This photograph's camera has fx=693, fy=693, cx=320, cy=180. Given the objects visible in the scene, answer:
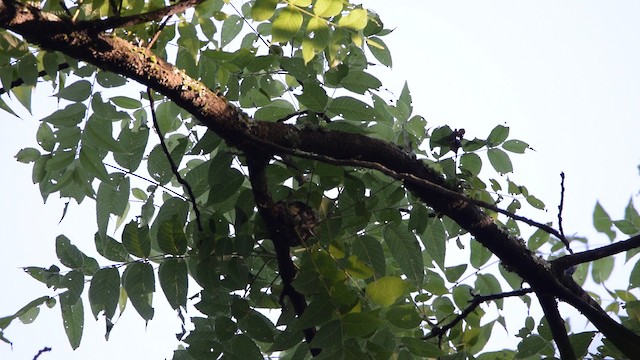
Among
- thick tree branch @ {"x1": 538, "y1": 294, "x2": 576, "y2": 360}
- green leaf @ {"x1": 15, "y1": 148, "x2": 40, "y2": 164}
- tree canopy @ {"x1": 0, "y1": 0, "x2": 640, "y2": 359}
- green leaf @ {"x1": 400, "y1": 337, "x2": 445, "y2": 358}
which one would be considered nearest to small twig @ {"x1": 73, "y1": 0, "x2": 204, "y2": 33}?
tree canopy @ {"x1": 0, "y1": 0, "x2": 640, "y2": 359}

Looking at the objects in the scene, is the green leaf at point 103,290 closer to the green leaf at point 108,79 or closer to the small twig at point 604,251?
the green leaf at point 108,79

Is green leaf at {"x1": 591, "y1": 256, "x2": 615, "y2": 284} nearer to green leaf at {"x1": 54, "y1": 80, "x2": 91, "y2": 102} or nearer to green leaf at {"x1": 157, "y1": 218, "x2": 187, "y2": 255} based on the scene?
green leaf at {"x1": 157, "y1": 218, "x2": 187, "y2": 255}

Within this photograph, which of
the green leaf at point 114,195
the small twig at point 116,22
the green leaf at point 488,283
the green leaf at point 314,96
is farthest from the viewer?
the green leaf at point 488,283

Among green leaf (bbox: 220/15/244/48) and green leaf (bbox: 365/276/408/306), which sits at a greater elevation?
green leaf (bbox: 220/15/244/48)

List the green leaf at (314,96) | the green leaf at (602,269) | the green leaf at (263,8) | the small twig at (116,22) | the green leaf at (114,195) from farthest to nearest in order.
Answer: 1. the green leaf at (602,269)
2. the green leaf at (114,195)
3. the green leaf at (314,96)
4. the green leaf at (263,8)
5. the small twig at (116,22)

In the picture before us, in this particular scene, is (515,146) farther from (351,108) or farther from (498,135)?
(351,108)

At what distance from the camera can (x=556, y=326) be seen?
1983 millimetres

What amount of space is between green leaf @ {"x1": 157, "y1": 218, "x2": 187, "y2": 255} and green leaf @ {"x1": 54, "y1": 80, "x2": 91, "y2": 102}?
0.42 meters

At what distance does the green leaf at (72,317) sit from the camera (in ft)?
6.57

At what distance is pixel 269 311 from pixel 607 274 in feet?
4.03

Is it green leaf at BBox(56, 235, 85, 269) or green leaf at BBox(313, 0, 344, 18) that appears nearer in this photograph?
green leaf at BBox(313, 0, 344, 18)

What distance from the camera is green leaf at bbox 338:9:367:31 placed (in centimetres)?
188

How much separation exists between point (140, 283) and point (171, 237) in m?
0.18

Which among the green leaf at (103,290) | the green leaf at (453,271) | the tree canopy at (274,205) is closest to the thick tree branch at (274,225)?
the tree canopy at (274,205)
